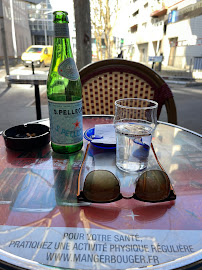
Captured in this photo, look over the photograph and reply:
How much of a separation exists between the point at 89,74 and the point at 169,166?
0.91 m

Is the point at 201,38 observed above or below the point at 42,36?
below

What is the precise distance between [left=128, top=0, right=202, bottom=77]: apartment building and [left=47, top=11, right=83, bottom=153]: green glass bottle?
6692 mm

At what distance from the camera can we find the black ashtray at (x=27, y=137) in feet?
2.23

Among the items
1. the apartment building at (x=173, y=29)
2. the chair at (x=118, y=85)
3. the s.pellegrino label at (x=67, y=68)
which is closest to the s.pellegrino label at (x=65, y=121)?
the s.pellegrino label at (x=67, y=68)

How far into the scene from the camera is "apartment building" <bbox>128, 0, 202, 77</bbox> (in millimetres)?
9552

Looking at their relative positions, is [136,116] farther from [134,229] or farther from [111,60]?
[111,60]

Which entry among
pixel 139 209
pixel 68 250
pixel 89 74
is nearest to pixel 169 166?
pixel 139 209

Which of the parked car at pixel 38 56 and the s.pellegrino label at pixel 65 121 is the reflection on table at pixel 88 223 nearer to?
the s.pellegrino label at pixel 65 121

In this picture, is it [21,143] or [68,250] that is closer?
[68,250]

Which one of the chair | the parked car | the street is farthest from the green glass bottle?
the parked car

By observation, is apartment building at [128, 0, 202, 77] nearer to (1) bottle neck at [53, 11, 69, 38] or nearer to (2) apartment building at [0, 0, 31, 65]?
(1) bottle neck at [53, 11, 69, 38]

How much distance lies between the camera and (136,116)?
0.63m

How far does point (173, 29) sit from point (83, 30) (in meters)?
11.5

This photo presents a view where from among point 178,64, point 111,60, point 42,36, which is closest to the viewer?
point 111,60
